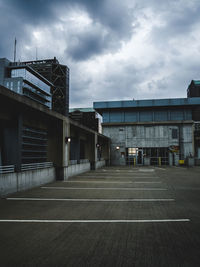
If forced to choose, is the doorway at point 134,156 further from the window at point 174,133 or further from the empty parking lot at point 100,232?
the empty parking lot at point 100,232

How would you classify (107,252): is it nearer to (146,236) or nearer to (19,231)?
(146,236)

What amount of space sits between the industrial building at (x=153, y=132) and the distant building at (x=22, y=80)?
55204 mm

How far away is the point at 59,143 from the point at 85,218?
9.38 meters

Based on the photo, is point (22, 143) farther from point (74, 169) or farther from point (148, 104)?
point (148, 104)

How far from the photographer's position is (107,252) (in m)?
3.76

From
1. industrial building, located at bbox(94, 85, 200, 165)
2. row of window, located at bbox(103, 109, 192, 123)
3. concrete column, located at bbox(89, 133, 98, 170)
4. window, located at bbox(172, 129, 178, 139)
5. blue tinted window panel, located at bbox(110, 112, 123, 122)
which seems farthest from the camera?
blue tinted window panel, located at bbox(110, 112, 123, 122)

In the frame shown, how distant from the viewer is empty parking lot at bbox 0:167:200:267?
3.53 metres

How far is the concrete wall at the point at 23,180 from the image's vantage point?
9023 millimetres

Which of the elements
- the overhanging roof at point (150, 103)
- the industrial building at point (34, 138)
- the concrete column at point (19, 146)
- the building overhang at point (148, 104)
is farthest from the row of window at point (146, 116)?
the concrete column at point (19, 146)

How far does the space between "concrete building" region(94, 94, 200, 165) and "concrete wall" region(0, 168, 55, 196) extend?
21.9 m

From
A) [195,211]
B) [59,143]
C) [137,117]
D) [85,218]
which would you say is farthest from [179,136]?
[85,218]

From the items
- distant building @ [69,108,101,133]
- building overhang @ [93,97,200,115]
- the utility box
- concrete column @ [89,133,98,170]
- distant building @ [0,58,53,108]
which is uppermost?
distant building @ [0,58,53,108]

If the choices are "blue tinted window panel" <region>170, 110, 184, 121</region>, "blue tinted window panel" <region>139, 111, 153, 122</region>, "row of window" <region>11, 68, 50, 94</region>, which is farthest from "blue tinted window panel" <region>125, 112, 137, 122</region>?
"row of window" <region>11, 68, 50, 94</region>

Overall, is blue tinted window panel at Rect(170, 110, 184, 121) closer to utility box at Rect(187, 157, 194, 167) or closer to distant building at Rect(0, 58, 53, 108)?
utility box at Rect(187, 157, 194, 167)
